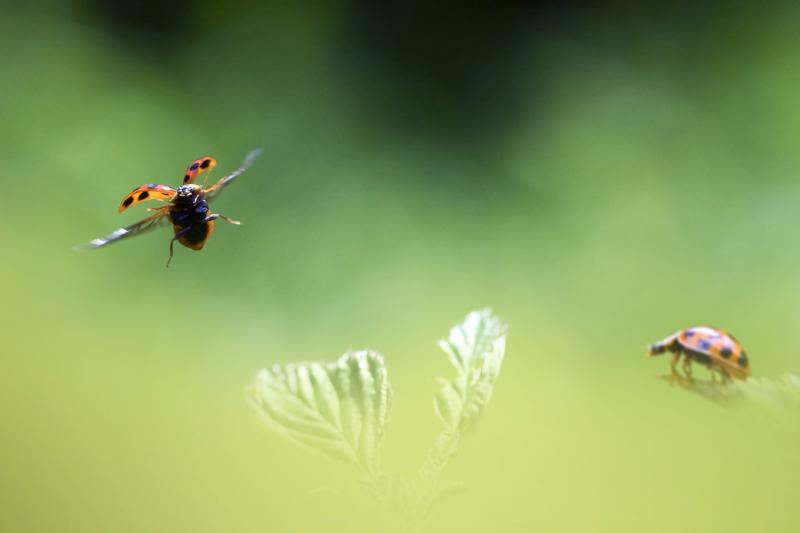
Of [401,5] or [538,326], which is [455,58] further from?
[538,326]

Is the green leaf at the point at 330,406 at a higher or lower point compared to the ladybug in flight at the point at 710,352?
lower

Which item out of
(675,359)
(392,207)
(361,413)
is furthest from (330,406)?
(392,207)

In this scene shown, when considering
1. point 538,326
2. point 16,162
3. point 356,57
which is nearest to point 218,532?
point 538,326

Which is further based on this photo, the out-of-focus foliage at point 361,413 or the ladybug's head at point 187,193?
the ladybug's head at point 187,193

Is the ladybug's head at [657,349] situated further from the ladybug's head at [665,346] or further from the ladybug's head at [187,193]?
the ladybug's head at [187,193]

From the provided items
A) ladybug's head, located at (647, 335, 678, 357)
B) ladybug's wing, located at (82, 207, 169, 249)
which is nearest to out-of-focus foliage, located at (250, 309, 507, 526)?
ladybug's wing, located at (82, 207, 169, 249)

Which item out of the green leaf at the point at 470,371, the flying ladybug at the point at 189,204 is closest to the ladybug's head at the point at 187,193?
the flying ladybug at the point at 189,204

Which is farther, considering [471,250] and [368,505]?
[471,250]
